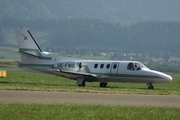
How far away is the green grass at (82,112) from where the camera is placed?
2283cm

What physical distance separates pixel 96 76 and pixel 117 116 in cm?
2701

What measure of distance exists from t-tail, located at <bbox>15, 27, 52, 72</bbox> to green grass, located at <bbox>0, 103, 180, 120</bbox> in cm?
2564

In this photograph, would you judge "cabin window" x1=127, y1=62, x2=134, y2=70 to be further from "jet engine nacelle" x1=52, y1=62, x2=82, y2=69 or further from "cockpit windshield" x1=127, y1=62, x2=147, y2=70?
"jet engine nacelle" x1=52, y1=62, x2=82, y2=69

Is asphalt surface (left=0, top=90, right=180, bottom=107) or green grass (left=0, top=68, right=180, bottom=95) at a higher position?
green grass (left=0, top=68, right=180, bottom=95)

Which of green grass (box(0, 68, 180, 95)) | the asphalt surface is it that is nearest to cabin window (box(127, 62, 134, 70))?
green grass (box(0, 68, 180, 95))

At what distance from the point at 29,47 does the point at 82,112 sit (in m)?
28.8

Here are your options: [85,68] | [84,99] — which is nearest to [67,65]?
[85,68]

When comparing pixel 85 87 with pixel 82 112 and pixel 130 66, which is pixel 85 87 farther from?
pixel 82 112

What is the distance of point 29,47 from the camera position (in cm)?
5234

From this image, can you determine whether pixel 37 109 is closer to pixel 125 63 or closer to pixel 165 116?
pixel 165 116

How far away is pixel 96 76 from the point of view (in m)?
50.4

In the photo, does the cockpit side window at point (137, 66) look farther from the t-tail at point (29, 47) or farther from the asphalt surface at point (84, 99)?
the asphalt surface at point (84, 99)

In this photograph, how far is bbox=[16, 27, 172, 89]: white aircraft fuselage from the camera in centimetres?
4766

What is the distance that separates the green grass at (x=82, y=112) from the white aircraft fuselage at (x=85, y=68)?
20.8 metres
